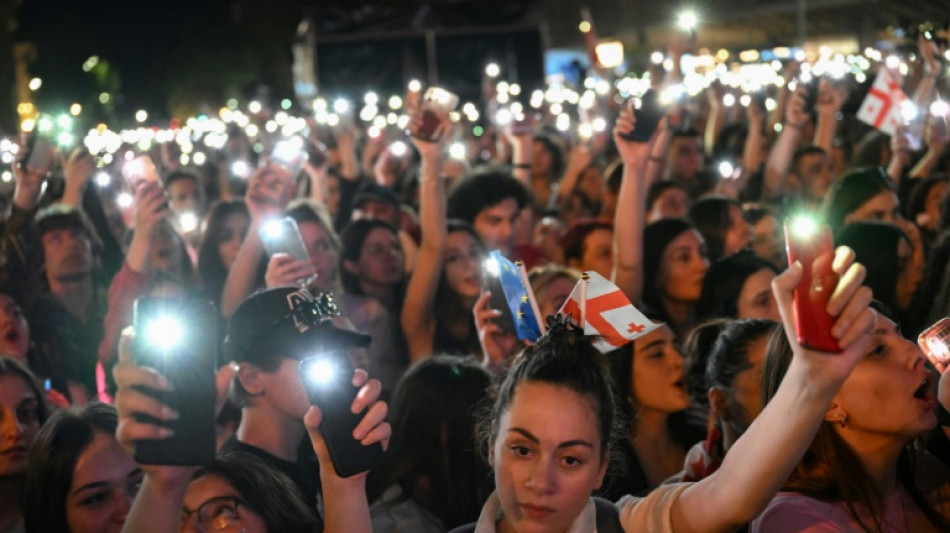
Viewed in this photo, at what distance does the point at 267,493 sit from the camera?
10.7ft

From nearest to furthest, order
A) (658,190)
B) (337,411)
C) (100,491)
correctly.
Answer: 1. (337,411)
2. (100,491)
3. (658,190)

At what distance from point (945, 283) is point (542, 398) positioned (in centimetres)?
263

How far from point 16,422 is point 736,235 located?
4158mm

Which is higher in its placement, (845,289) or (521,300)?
(845,289)

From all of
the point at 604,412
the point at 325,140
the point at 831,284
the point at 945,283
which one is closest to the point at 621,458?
the point at 604,412

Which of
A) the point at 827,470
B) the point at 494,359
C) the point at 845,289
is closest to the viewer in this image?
the point at 845,289

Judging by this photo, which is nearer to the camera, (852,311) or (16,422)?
(852,311)

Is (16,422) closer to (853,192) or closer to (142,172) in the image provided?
(142,172)

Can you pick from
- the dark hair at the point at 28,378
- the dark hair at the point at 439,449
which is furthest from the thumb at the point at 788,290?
the dark hair at the point at 28,378

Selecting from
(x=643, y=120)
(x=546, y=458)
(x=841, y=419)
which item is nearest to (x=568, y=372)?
(x=546, y=458)

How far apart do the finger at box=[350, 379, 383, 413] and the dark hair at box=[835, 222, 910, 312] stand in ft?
10.6

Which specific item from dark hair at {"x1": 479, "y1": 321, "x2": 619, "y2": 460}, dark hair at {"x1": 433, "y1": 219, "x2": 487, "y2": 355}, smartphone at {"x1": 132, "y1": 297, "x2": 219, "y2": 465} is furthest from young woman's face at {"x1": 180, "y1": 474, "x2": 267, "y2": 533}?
dark hair at {"x1": 433, "y1": 219, "x2": 487, "y2": 355}

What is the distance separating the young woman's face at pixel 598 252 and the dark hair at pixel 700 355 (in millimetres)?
2076

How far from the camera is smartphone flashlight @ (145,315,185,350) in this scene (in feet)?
7.41
